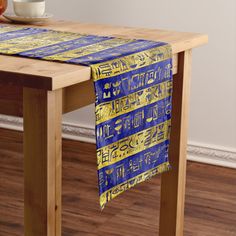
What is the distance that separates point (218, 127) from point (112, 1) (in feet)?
2.60

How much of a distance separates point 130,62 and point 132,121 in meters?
0.16

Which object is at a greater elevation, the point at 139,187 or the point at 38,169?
the point at 38,169

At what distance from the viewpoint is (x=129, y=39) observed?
2066mm

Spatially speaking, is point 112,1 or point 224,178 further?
point 112,1

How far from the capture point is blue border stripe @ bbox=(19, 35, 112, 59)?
176cm

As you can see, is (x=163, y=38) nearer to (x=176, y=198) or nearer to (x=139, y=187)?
(x=176, y=198)

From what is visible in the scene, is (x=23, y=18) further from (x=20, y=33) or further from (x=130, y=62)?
(x=130, y=62)

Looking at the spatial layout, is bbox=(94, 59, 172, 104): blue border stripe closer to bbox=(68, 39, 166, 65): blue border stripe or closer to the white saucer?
bbox=(68, 39, 166, 65): blue border stripe

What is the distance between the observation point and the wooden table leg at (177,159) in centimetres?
219

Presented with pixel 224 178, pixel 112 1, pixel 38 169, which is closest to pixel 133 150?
pixel 38 169

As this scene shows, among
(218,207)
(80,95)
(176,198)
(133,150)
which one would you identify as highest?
(80,95)

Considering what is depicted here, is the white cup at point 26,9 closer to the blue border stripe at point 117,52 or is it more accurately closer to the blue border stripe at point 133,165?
the blue border stripe at point 117,52

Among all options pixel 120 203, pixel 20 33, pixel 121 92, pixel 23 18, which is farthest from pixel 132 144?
pixel 120 203

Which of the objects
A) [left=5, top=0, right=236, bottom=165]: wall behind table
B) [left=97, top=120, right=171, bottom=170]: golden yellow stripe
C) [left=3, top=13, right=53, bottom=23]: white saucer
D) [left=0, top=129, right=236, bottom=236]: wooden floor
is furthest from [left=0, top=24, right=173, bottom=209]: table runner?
[left=5, top=0, right=236, bottom=165]: wall behind table
